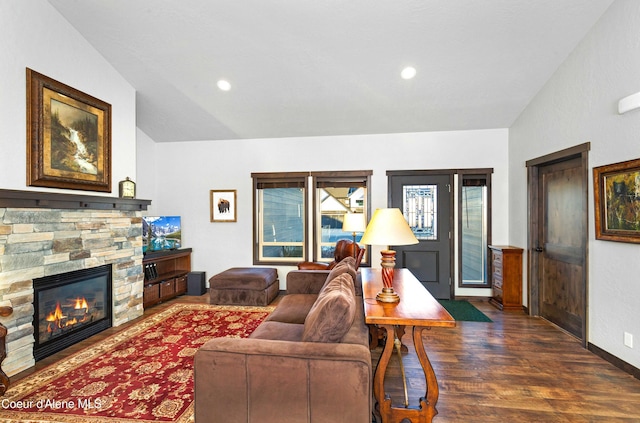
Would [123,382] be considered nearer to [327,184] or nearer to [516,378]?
[516,378]

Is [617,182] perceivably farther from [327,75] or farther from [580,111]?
[327,75]

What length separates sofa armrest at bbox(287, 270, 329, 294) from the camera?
347cm

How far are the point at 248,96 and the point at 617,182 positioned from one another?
4.24 m

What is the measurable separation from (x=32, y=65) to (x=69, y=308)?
247cm

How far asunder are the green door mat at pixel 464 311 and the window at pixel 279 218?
246 centimetres

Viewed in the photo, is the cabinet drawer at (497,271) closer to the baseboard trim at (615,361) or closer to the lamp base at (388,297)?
the baseboard trim at (615,361)

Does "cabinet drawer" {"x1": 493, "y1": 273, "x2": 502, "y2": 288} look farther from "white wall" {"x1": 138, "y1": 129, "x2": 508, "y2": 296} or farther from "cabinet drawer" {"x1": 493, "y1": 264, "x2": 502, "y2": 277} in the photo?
"white wall" {"x1": 138, "y1": 129, "x2": 508, "y2": 296}

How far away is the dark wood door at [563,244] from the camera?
3229mm

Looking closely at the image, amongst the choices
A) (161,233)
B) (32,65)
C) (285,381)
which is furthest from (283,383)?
(161,233)

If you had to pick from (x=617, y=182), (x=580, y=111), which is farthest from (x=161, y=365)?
(x=580, y=111)

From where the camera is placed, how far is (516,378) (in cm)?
243

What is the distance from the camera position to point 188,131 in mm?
5016

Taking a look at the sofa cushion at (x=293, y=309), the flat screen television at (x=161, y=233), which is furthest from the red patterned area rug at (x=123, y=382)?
A: the flat screen television at (x=161, y=233)

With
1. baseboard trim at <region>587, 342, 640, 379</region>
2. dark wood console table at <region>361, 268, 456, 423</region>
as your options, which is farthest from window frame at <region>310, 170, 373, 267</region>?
dark wood console table at <region>361, 268, 456, 423</region>
